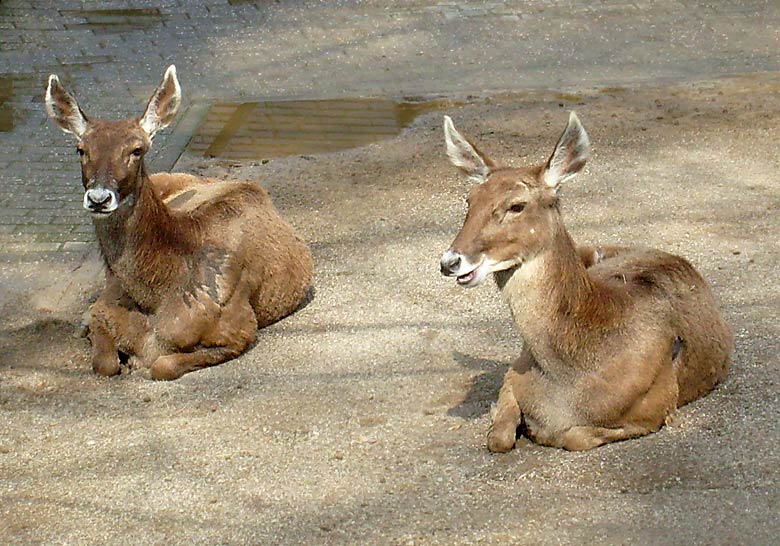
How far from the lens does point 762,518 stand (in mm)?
5914

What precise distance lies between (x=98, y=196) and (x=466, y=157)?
2.32m

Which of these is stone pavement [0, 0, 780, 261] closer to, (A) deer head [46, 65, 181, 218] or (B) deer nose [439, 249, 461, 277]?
(A) deer head [46, 65, 181, 218]

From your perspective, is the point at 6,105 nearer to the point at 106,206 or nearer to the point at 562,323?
the point at 106,206

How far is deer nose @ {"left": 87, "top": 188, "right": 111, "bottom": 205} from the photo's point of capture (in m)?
7.62

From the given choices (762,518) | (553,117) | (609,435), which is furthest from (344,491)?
(553,117)

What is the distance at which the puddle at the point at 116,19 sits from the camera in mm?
14492

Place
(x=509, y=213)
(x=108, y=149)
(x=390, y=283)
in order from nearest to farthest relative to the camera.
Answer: (x=509, y=213) < (x=108, y=149) < (x=390, y=283)

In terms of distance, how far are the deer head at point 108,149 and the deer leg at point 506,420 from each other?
102 inches

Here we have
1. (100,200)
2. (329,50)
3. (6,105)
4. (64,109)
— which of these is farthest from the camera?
(329,50)

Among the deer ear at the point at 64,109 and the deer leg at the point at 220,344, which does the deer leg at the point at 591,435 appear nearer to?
the deer leg at the point at 220,344

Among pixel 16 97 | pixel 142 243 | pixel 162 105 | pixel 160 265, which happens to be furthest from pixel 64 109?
pixel 16 97

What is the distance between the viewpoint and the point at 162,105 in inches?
330

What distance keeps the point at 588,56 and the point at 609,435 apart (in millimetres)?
7552

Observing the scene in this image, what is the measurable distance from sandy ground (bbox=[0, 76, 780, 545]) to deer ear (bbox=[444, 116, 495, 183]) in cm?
140
